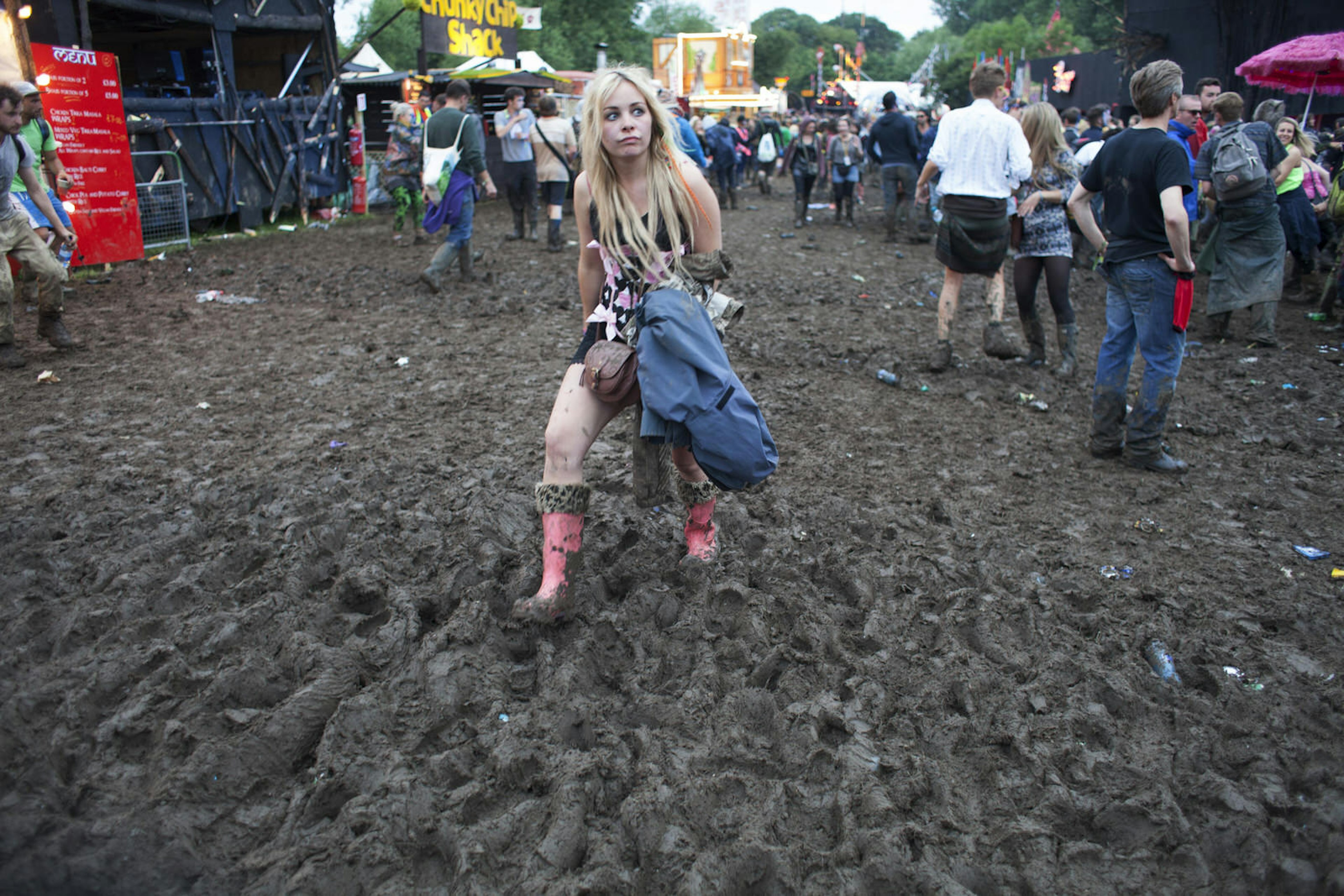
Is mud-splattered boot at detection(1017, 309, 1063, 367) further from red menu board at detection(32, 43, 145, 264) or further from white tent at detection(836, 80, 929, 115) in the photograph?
white tent at detection(836, 80, 929, 115)

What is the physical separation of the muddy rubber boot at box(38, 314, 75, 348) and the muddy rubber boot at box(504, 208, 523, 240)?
6.73 m

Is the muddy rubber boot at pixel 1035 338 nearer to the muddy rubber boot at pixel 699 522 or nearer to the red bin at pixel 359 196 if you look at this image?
the muddy rubber boot at pixel 699 522

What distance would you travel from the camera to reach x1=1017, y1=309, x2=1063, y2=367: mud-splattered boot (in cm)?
636

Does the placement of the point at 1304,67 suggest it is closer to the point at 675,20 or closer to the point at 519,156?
the point at 519,156

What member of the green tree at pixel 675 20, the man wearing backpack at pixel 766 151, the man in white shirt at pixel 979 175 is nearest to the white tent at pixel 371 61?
the man wearing backpack at pixel 766 151

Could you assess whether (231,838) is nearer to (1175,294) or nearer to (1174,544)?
(1174,544)

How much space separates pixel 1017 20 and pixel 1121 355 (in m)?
72.7

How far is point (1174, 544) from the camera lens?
387 cm

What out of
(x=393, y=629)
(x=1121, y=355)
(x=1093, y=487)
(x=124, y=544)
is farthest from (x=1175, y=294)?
(x=124, y=544)

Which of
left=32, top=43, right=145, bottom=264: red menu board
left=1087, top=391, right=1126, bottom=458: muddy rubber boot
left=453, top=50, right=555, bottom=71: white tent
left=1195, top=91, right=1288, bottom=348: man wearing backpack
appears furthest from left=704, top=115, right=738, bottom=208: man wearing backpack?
left=1087, top=391, right=1126, bottom=458: muddy rubber boot

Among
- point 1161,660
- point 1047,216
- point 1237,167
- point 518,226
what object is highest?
point 1237,167

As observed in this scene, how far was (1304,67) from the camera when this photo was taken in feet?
38.8

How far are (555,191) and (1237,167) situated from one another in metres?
7.72

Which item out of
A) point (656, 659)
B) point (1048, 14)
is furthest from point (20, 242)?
point (1048, 14)
